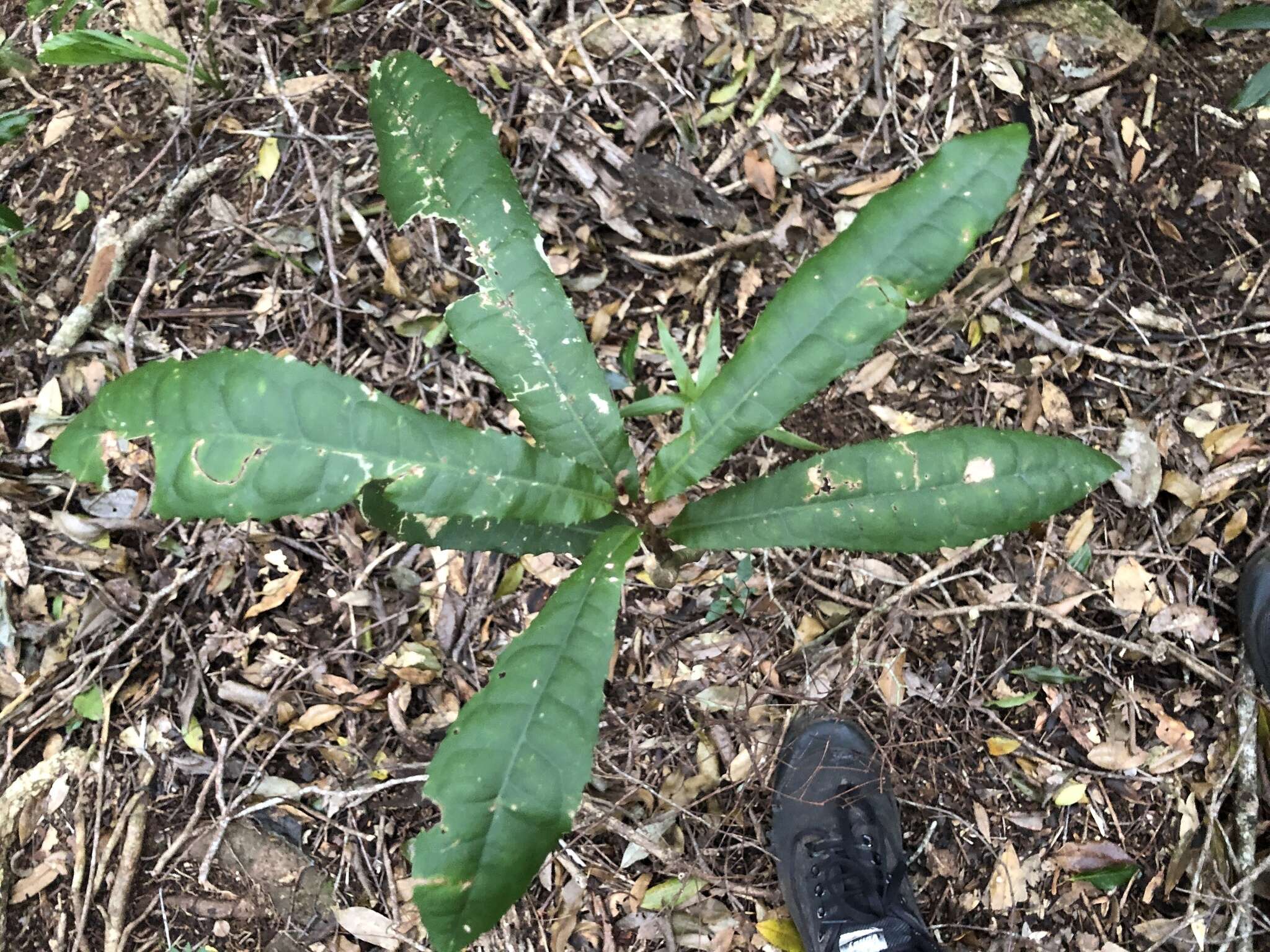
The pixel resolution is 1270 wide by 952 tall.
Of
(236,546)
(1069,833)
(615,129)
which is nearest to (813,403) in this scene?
(615,129)

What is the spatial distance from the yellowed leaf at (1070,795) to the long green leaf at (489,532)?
142 centimetres

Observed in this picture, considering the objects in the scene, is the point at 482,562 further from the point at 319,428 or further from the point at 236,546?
the point at 319,428

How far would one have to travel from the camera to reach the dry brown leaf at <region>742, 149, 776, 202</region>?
93.1 inches

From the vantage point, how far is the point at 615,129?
94.3 inches

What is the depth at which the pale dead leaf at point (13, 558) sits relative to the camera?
2186 millimetres

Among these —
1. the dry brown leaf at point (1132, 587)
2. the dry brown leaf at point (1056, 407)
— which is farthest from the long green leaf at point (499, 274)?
the dry brown leaf at point (1132, 587)

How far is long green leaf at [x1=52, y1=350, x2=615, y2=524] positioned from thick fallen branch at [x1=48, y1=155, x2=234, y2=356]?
1306mm

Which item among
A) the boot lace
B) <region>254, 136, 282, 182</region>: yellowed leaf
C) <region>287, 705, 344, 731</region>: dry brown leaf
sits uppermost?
<region>254, 136, 282, 182</region>: yellowed leaf

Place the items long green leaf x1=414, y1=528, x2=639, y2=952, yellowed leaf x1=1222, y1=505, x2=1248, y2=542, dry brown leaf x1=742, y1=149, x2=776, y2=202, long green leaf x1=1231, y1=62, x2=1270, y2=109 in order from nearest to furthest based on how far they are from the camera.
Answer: long green leaf x1=414, y1=528, x2=639, y2=952 → long green leaf x1=1231, y1=62, x2=1270, y2=109 → yellowed leaf x1=1222, y1=505, x2=1248, y2=542 → dry brown leaf x1=742, y1=149, x2=776, y2=202

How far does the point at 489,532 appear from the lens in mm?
1523

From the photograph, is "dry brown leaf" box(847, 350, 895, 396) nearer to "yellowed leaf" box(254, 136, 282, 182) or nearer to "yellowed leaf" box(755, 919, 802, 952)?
"yellowed leaf" box(755, 919, 802, 952)

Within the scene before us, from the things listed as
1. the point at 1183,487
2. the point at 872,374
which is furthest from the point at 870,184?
the point at 1183,487

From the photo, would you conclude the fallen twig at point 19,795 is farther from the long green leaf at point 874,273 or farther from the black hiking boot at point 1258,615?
the black hiking boot at point 1258,615

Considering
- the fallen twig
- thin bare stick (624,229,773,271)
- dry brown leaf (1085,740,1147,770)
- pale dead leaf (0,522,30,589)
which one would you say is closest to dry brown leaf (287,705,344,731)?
the fallen twig
